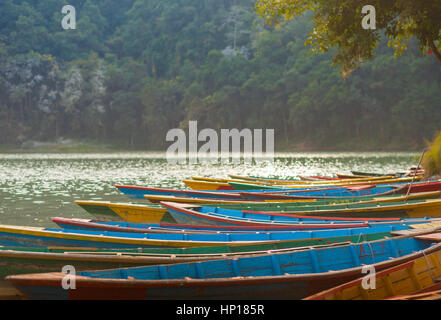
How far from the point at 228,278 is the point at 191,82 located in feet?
311

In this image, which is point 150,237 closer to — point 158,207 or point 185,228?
point 185,228

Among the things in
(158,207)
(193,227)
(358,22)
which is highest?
(358,22)

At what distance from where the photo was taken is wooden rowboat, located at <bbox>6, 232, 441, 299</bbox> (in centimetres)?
552

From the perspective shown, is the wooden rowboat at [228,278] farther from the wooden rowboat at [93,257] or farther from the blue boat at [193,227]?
the blue boat at [193,227]

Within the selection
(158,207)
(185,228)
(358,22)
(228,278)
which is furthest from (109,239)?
(358,22)

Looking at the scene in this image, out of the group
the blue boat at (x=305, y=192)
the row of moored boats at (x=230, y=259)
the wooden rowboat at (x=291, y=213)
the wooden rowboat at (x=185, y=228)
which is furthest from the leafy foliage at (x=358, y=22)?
the row of moored boats at (x=230, y=259)

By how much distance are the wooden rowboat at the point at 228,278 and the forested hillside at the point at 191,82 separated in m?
71.7

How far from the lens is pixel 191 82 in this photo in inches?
3890

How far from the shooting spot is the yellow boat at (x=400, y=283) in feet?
17.8

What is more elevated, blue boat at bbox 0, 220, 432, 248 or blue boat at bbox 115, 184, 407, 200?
blue boat at bbox 0, 220, 432, 248

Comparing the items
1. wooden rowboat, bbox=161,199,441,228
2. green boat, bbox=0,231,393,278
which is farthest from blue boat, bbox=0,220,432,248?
wooden rowboat, bbox=161,199,441,228

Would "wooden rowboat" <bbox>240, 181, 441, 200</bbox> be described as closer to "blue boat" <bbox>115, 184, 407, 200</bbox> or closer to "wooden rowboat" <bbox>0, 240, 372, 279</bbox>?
"blue boat" <bbox>115, 184, 407, 200</bbox>

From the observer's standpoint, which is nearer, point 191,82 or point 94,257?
point 94,257

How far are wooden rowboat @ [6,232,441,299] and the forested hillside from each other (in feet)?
235
